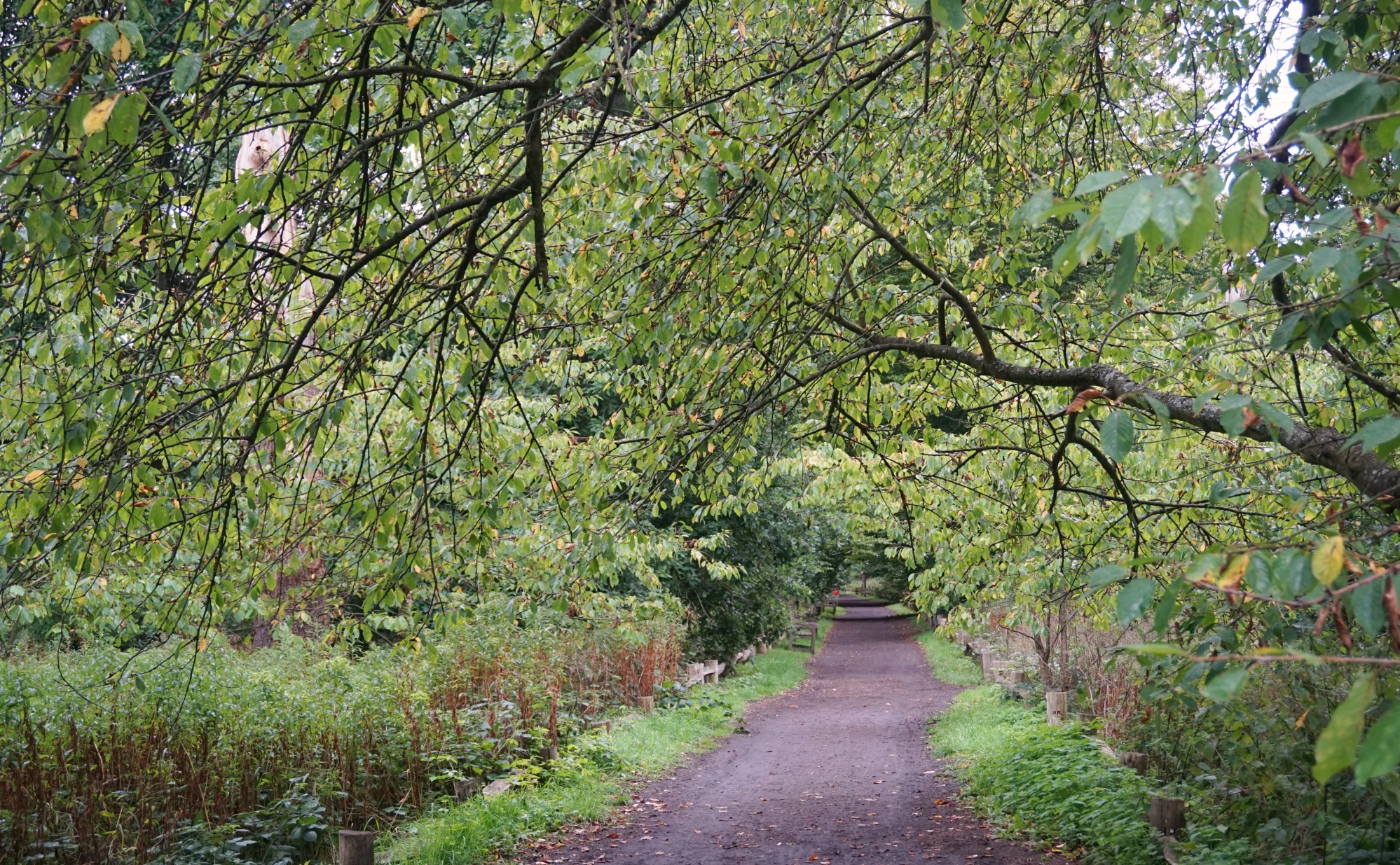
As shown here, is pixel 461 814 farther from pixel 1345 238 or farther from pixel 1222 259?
pixel 1345 238

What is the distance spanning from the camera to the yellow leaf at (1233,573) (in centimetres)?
155

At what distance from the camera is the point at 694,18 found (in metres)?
5.85

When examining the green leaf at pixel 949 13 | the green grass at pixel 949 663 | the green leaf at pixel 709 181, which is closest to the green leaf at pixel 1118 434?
the green leaf at pixel 949 13

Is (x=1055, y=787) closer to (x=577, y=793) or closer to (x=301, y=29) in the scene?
(x=577, y=793)

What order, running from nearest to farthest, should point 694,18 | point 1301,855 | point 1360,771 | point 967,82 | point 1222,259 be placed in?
point 1360,771
point 1301,855
point 1222,259
point 694,18
point 967,82

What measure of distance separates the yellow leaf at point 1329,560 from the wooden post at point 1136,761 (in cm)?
710

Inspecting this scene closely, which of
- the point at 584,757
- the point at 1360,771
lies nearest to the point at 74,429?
the point at 1360,771

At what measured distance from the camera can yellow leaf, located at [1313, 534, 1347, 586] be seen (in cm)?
144

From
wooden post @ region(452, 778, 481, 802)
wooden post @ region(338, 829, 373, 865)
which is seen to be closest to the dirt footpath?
wooden post @ region(452, 778, 481, 802)

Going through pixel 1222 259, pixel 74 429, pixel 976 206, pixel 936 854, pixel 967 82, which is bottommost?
pixel 936 854

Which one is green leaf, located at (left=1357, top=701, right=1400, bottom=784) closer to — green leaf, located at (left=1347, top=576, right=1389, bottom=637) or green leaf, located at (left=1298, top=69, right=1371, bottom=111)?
green leaf, located at (left=1347, top=576, right=1389, bottom=637)

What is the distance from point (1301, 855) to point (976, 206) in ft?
15.9

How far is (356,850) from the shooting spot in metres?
5.69

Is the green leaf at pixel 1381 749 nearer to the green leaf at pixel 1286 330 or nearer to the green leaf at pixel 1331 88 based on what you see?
the green leaf at pixel 1331 88
